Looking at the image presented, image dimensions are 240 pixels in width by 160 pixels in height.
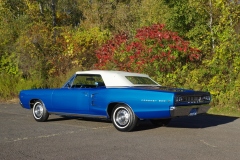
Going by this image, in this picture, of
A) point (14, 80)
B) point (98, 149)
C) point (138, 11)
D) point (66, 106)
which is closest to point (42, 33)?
point (14, 80)

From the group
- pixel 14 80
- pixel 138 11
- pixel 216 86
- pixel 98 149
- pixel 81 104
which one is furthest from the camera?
pixel 138 11

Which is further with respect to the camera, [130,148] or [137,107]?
[137,107]

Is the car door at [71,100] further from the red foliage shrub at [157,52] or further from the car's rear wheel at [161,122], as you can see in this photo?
the red foliage shrub at [157,52]

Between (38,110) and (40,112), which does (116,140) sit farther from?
(38,110)

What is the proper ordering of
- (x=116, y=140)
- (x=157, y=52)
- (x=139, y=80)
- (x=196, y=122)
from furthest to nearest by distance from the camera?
(x=157, y=52) < (x=196, y=122) < (x=139, y=80) < (x=116, y=140)

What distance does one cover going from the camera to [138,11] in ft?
83.6

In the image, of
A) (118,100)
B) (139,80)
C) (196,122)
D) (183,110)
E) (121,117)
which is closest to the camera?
(183,110)

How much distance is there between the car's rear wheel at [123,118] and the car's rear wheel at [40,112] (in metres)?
2.32

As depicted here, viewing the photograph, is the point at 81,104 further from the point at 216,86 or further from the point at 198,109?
the point at 216,86

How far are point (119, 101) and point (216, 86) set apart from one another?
20.9 feet

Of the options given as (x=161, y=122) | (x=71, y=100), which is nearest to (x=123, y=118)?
(x=161, y=122)

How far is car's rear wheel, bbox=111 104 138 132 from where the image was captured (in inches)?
316

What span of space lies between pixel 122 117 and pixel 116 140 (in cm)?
105

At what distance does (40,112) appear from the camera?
10.0 meters
